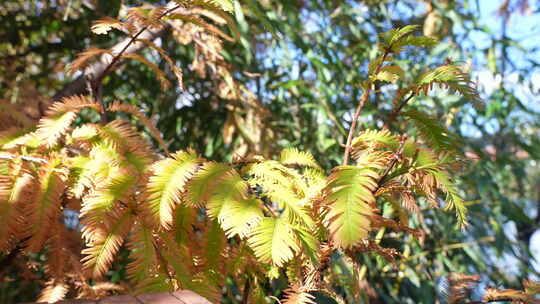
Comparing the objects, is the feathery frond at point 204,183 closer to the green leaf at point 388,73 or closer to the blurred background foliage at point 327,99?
the green leaf at point 388,73

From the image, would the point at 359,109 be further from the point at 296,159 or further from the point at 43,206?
the point at 43,206

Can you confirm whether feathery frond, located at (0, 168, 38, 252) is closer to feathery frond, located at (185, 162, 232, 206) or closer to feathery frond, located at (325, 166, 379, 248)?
feathery frond, located at (185, 162, 232, 206)

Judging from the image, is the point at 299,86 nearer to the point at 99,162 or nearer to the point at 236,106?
the point at 236,106

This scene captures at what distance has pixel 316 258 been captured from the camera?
727mm

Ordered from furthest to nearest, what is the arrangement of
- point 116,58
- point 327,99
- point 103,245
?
point 327,99 < point 116,58 < point 103,245

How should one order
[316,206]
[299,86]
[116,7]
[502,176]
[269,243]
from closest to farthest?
[269,243] < [316,206] < [116,7] < [299,86] < [502,176]

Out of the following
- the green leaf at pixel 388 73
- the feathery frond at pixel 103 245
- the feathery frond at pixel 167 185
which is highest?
the green leaf at pixel 388 73

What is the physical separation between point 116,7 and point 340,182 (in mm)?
1348

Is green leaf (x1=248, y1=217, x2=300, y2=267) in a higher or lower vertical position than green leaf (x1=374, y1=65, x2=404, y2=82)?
lower

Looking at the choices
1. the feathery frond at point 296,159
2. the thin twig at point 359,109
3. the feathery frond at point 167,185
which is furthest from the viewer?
the feathery frond at point 296,159

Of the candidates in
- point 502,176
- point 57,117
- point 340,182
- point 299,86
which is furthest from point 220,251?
point 502,176

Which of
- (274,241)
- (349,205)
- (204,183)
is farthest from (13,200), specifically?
(349,205)

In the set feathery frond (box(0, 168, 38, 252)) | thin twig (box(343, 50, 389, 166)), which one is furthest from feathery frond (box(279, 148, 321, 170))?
feathery frond (box(0, 168, 38, 252))

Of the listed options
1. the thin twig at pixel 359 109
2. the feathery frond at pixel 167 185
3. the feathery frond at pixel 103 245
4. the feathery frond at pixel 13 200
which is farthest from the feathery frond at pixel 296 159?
the feathery frond at pixel 13 200
